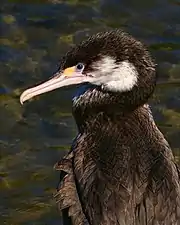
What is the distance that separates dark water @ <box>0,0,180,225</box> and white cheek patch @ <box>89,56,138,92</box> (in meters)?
1.40

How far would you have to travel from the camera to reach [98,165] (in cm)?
658

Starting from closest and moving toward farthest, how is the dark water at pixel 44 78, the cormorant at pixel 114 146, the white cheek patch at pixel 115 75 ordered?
1. the cormorant at pixel 114 146
2. the white cheek patch at pixel 115 75
3. the dark water at pixel 44 78

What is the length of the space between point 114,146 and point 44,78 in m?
2.56

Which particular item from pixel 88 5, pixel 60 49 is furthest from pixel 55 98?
pixel 88 5

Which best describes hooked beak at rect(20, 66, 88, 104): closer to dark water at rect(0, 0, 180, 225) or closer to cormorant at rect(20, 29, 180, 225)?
cormorant at rect(20, 29, 180, 225)

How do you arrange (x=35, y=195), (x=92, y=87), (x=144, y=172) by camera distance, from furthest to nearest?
1. (x=35, y=195)
2. (x=92, y=87)
3. (x=144, y=172)

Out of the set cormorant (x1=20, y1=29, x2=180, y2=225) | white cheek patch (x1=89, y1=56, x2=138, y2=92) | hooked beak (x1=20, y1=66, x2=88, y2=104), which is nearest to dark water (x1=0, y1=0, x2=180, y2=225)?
cormorant (x1=20, y1=29, x2=180, y2=225)

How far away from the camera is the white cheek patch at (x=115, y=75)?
6.70 meters

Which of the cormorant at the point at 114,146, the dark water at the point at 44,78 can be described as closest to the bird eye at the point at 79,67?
the cormorant at the point at 114,146

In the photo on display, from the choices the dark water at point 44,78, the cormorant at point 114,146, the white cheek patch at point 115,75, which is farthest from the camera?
the dark water at point 44,78

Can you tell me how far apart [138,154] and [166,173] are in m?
0.21

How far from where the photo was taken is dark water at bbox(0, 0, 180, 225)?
26.6ft

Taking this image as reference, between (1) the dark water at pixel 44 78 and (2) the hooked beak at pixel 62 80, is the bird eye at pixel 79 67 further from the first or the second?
(1) the dark water at pixel 44 78

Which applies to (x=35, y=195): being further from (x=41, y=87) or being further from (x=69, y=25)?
(x=69, y=25)
